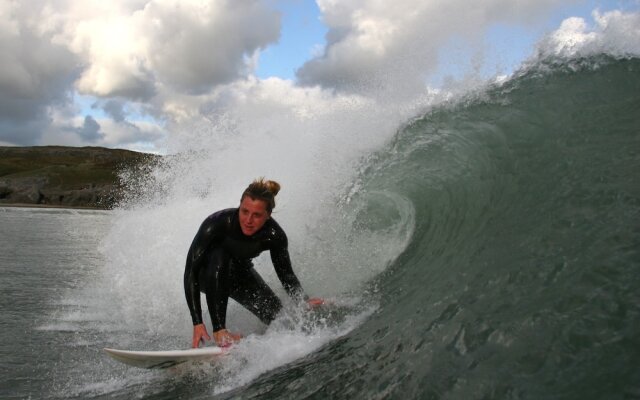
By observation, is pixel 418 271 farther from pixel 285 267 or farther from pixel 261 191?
pixel 261 191

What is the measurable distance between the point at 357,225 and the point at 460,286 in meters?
3.39

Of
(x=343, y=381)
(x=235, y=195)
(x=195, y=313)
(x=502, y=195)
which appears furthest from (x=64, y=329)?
(x=502, y=195)

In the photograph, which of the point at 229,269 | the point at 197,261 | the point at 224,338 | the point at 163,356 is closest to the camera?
the point at 163,356

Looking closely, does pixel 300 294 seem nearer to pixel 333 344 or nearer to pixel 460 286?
pixel 333 344

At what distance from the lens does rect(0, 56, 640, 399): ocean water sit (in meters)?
2.72

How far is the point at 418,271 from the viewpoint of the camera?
5250mm

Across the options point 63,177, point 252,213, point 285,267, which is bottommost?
point 285,267

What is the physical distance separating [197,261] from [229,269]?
361 mm

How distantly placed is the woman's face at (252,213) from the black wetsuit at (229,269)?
0.23 metres

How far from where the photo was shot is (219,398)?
11.2 feet

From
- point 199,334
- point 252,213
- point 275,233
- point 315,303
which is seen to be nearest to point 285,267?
point 275,233

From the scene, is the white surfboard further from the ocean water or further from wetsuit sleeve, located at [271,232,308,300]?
wetsuit sleeve, located at [271,232,308,300]

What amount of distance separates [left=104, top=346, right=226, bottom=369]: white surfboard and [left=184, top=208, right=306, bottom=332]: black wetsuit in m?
0.43

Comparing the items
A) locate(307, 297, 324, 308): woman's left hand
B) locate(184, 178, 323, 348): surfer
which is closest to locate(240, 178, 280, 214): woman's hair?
locate(184, 178, 323, 348): surfer
